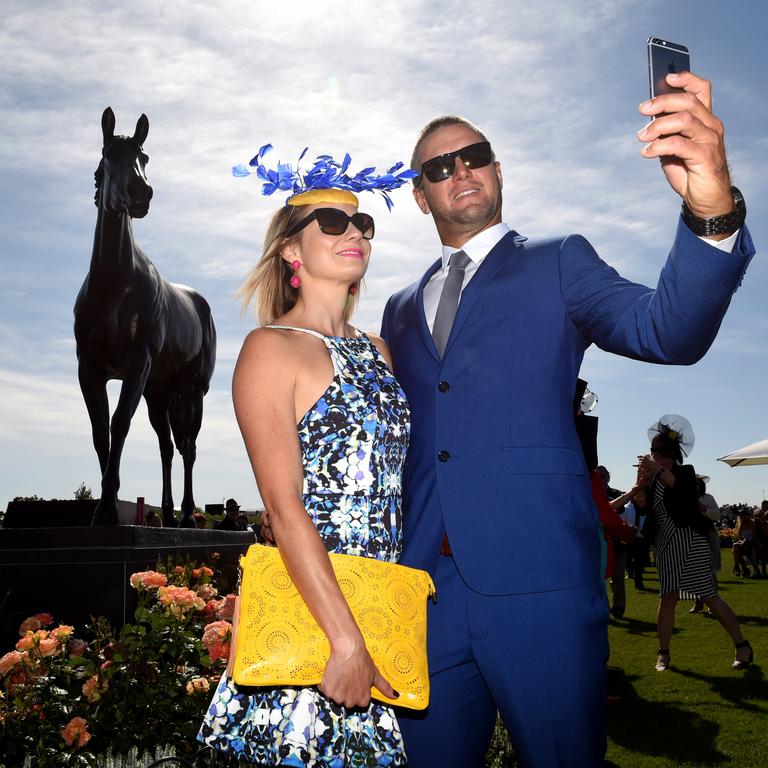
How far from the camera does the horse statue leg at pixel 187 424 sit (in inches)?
415

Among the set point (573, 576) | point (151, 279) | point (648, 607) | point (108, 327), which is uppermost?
point (151, 279)

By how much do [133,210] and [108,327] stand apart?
3.65 feet

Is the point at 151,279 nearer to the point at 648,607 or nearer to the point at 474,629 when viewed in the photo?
the point at 474,629

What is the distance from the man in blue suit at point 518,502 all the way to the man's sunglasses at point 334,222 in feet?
1.26

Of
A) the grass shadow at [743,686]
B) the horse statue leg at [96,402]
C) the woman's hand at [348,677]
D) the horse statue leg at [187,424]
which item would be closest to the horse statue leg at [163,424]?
the horse statue leg at [187,424]

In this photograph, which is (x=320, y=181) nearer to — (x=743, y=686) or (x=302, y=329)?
(x=302, y=329)

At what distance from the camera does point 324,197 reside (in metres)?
2.67

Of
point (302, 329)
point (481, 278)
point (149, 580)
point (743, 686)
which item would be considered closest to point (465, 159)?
point (481, 278)

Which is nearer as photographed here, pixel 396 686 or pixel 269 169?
pixel 396 686

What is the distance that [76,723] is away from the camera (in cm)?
411

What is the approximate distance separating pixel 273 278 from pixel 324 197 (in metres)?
0.31

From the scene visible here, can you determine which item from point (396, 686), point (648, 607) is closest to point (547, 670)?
point (396, 686)

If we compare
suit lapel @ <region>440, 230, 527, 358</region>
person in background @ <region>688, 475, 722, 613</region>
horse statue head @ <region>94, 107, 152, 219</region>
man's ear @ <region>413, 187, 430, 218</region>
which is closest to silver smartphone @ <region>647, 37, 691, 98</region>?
suit lapel @ <region>440, 230, 527, 358</region>

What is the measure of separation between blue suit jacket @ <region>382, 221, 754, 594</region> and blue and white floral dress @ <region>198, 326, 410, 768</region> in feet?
0.51
